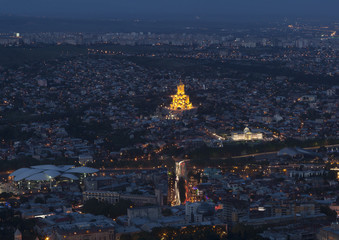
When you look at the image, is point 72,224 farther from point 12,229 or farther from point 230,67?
point 230,67

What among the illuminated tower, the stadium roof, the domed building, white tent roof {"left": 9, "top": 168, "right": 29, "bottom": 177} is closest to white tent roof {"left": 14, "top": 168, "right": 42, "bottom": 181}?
the stadium roof

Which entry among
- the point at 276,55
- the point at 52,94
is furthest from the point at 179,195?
the point at 276,55

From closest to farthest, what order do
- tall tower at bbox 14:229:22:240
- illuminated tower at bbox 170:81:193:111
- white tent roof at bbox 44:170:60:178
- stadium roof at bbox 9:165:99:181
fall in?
tall tower at bbox 14:229:22:240 < stadium roof at bbox 9:165:99:181 < white tent roof at bbox 44:170:60:178 < illuminated tower at bbox 170:81:193:111

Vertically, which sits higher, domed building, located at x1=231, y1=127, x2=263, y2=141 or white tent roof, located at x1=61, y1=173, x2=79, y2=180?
white tent roof, located at x1=61, y1=173, x2=79, y2=180

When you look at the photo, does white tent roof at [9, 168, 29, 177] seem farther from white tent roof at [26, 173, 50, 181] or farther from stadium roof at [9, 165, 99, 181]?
white tent roof at [26, 173, 50, 181]

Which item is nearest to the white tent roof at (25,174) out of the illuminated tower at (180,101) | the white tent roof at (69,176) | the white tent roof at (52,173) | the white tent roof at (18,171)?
the white tent roof at (18,171)

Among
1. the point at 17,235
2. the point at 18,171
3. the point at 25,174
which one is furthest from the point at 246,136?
the point at 17,235

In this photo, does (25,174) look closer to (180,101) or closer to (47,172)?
(47,172)
